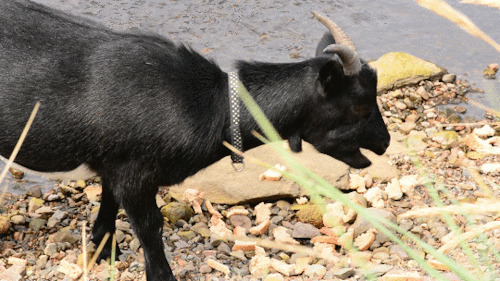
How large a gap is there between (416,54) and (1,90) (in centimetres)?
497

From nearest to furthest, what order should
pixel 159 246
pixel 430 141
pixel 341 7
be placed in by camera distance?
pixel 159 246, pixel 430 141, pixel 341 7

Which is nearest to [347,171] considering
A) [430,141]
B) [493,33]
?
[430,141]

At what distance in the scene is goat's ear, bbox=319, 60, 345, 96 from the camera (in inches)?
146

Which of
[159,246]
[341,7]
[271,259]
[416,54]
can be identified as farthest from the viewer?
[341,7]

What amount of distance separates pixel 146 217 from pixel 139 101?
0.77 m

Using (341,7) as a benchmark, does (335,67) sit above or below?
above

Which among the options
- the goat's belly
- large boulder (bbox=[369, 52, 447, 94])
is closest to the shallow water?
large boulder (bbox=[369, 52, 447, 94])

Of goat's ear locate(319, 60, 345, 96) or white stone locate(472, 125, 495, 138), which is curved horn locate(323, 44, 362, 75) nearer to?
goat's ear locate(319, 60, 345, 96)

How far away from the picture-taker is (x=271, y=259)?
14.5 ft

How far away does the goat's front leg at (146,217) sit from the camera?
384 centimetres

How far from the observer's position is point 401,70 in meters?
6.66

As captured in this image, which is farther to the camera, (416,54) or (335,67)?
(416,54)

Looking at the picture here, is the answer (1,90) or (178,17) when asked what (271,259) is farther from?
(178,17)

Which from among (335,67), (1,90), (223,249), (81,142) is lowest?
(223,249)
